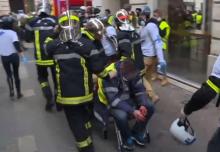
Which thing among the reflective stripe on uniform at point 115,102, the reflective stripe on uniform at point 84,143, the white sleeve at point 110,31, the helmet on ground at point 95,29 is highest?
the helmet on ground at point 95,29

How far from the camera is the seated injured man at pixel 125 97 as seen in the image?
4.52 m

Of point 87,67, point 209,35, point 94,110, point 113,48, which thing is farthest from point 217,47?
point 87,67

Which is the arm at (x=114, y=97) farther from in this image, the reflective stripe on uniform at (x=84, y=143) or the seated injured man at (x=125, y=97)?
the reflective stripe on uniform at (x=84, y=143)

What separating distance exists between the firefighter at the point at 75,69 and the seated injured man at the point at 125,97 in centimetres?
24

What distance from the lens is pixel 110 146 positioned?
498cm

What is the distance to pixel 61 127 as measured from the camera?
5.73 m

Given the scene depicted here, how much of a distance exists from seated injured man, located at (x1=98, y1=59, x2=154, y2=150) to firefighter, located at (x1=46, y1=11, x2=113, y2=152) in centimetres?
24

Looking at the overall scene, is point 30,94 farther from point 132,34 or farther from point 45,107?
point 132,34

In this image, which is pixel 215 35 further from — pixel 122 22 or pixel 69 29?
pixel 69 29

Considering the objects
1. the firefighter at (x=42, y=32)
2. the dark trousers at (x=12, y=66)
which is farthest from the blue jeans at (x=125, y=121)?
the dark trousers at (x=12, y=66)

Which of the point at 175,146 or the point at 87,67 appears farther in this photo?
the point at 175,146

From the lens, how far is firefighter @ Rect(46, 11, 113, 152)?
4133 millimetres

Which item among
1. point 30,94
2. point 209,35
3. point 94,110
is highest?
point 209,35

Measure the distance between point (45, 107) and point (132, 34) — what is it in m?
2.23
